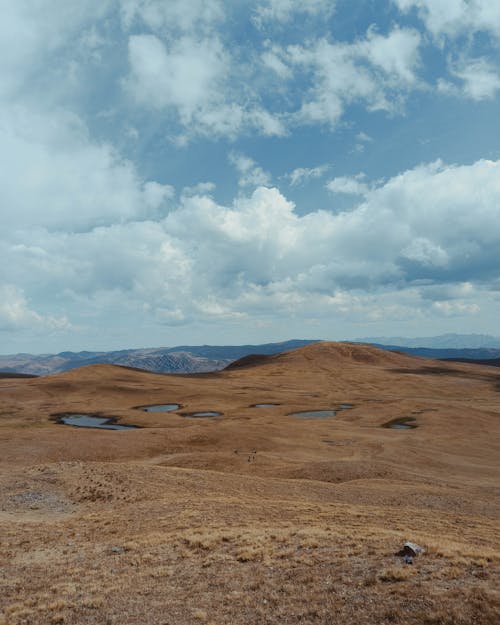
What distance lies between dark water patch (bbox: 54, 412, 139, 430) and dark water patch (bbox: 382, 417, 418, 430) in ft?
155

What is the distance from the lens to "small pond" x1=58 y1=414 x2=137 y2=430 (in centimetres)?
7819

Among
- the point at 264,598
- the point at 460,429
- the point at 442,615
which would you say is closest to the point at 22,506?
the point at 264,598

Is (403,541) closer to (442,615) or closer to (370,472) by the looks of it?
(442,615)

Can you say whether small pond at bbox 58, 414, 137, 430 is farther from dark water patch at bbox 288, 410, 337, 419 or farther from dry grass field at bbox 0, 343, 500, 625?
dark water patch at bbox 288, 410, 337, 419

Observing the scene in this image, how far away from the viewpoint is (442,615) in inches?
477

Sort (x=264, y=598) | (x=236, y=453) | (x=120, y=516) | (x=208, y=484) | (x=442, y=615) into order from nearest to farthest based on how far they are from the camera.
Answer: (x=442, y=615)
(x=264, y=598)
(x=120, y=516)
(x=208, y=484)
(x=236, y=453)

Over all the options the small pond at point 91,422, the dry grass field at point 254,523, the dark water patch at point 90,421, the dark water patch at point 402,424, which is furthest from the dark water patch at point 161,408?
the dark water patch at point 402,424

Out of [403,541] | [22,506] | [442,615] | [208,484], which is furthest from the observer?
[208,484]

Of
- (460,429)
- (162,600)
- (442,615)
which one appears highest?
(442,615)

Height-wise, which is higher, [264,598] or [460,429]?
[264,598]

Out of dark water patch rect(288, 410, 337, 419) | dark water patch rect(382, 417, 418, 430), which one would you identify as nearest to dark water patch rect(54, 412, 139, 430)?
dark water patch rect(288, 410, 337, 419)

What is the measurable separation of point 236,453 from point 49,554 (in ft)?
106

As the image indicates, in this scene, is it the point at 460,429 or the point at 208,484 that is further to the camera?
the point at 460,429

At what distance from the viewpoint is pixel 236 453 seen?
52125 mm
